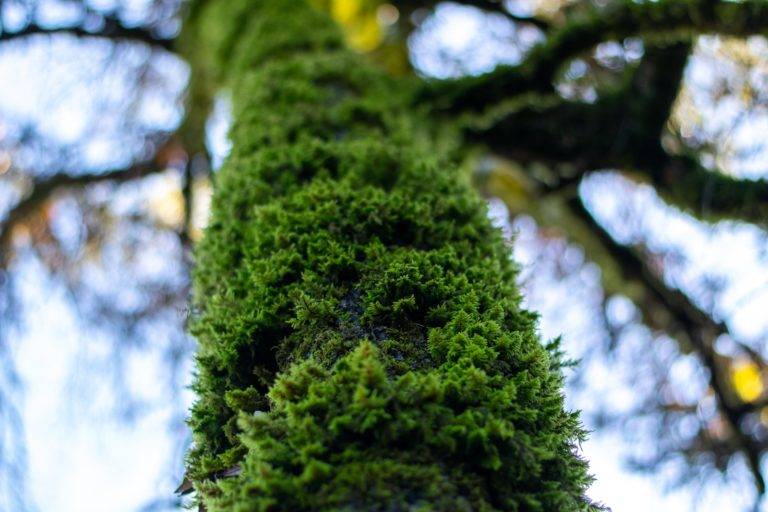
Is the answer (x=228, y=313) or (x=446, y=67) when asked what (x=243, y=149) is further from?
(x=446, y=67)

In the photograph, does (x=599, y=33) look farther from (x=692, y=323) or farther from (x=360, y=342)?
(x=360, y=342)

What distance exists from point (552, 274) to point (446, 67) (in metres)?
2.14

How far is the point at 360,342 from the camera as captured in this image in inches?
54.2

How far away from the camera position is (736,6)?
10.6ft

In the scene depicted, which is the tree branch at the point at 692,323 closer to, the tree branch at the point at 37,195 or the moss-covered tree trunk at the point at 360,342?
the moss-covered tree trunk at the point at 360,342

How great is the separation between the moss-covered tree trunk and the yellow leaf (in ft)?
12.9

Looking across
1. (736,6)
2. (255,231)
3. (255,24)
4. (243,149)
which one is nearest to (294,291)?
(255,231)

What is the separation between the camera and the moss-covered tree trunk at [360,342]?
1.18m

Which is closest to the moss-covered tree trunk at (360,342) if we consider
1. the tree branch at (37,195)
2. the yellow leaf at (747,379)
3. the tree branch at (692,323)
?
the tree branch at (692,323)

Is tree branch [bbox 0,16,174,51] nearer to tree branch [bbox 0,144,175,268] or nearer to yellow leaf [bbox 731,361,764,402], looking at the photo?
tree branch [bbox 0,144,175,268]

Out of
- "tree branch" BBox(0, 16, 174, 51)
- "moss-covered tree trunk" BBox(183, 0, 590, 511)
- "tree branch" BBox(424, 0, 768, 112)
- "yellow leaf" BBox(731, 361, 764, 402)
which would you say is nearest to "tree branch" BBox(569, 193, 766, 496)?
"yellow leaf" BBox(731, 361, 764, 402)

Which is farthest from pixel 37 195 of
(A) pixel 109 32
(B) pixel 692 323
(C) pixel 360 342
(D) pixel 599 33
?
(B) pixel 692 323

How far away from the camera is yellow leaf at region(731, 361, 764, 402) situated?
5.28 m

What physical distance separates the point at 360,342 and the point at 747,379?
5310 mm
